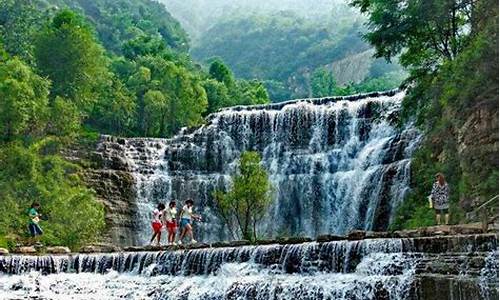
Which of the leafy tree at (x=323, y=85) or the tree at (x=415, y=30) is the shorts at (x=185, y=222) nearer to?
the tree at (x=415, y=30)

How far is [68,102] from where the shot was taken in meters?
28.1

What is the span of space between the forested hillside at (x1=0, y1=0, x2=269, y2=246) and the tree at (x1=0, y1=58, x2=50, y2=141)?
36mm

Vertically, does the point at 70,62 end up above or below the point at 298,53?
below

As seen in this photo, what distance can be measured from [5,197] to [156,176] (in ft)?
20.0

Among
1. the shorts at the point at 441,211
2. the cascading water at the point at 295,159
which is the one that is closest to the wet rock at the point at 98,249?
the cascading water at the point at 295,159

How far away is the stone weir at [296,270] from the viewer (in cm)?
957

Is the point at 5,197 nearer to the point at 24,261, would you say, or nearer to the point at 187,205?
the point at 24,261

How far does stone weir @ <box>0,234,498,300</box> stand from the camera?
31.4 feet

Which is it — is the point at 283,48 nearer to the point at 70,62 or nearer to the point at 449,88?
the point at 70,62

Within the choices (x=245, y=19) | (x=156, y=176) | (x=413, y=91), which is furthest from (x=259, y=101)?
(x=245, y=19)

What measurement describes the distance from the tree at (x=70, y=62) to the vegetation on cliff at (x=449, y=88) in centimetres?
1600

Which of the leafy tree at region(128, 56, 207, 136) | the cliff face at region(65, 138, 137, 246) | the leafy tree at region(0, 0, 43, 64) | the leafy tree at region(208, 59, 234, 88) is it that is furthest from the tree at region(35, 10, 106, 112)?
the leafy tree at region(208, 59, 234, 88)

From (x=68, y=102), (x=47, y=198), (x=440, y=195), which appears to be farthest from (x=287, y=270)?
(x=68, y=102)

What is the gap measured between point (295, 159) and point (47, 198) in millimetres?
8849
